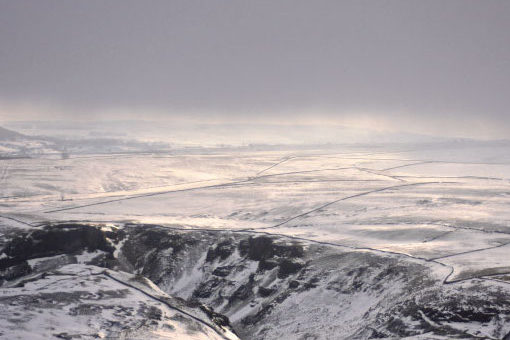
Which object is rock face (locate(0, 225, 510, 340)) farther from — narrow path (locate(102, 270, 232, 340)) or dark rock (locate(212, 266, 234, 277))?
narrow path (locate(102, 270, 232, 340))

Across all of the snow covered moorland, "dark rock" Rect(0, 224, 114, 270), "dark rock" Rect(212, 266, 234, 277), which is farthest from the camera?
"dark rock" Rect(0, 224, 114, 270)

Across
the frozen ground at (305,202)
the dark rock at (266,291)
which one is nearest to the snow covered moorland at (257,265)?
the dark rock at (266,291)

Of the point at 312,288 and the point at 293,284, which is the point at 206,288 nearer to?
the point at 293,284

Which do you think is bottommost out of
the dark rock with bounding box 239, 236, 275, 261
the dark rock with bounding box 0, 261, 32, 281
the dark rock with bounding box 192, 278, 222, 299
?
the dark rock with bounding box 192, 278, 222, 299

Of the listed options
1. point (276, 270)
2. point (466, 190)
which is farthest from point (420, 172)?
point (276, 270)

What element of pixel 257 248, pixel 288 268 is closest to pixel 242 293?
pixel 288 268

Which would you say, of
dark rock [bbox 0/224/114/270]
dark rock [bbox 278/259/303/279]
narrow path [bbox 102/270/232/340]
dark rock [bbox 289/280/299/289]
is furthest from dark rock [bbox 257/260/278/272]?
dark rock [bbox 0/224/114/270]

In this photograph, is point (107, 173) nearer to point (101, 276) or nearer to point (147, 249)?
point (147, 249)
